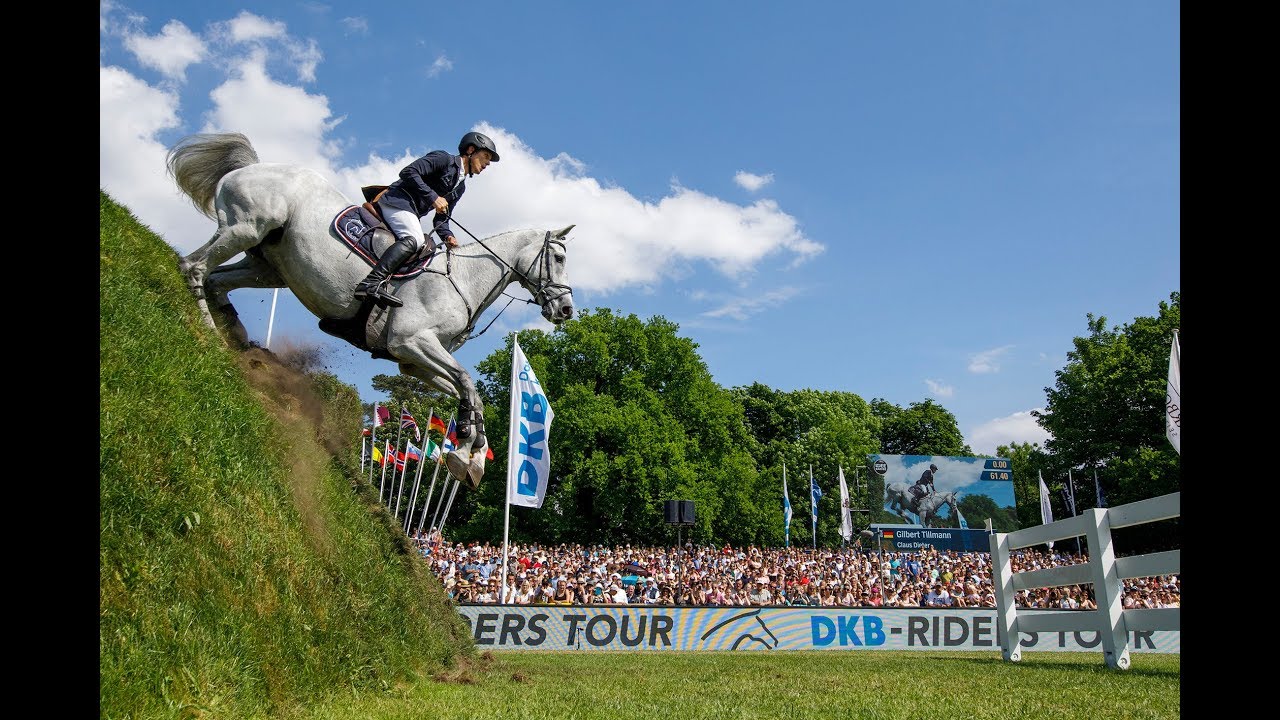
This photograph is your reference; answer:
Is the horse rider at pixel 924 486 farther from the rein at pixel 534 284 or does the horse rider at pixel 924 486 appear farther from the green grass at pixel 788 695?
the rein at pixel 534 284

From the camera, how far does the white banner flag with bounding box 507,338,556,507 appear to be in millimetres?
16877

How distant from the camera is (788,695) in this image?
276 inches

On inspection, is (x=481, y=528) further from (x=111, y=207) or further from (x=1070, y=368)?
(x=111, y=207)

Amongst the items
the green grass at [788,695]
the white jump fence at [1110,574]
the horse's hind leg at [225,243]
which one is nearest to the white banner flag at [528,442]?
the green grass at [788,695]

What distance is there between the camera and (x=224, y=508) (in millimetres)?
5230

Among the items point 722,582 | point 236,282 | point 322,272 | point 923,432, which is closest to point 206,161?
point 236,282

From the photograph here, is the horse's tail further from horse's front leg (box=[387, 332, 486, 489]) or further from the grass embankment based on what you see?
horse's front leg (box=[387, 332, 486, 489])

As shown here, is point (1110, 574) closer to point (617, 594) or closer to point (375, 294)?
point (375, 294)

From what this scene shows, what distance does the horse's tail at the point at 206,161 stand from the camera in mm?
9164

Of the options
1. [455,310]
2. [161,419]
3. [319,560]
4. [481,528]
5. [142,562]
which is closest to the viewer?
[142,562]

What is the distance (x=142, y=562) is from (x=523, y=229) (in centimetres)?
626

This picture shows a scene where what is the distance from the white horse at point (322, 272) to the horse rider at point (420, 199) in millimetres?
258

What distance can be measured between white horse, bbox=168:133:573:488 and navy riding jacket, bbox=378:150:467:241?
0.52 m
